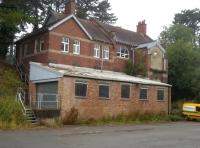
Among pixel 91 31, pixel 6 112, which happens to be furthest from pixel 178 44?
pixel 6 112

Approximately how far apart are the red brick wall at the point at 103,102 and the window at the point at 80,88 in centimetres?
34

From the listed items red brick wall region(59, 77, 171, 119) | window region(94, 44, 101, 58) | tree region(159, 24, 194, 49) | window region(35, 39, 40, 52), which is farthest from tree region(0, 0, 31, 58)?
tree region(159, 24, 194, 49)

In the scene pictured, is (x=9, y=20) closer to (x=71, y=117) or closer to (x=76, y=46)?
(x=76, y=46)

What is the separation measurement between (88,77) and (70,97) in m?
2.57

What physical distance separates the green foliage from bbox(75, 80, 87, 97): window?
49.5 ft

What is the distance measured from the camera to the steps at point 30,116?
97.6 feet

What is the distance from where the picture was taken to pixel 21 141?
1919cm

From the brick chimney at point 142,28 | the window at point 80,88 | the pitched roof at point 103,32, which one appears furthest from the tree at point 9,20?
the brick chimney at point 142,28

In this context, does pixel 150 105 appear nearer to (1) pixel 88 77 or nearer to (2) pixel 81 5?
(1) pixel 88 77

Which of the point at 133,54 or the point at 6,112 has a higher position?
the point at 133,54

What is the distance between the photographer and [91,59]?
44.8 m

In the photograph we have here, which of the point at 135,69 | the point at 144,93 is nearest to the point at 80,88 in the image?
the point at 144,93

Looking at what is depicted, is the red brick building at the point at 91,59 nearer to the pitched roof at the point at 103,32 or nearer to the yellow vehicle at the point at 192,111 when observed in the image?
the pitched roof at the point at 103,32

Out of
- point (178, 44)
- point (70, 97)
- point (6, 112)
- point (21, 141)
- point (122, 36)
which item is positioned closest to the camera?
point (21, 141)
